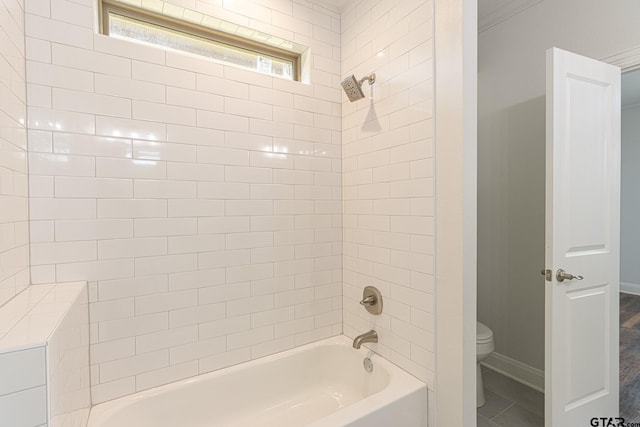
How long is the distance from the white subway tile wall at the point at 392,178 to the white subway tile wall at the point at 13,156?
1.59m

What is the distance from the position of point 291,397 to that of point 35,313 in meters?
1.43

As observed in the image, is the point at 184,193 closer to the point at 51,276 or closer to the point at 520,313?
the point at 51,276

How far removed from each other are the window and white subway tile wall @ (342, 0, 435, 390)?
45 centimetres

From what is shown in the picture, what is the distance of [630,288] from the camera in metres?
4.57

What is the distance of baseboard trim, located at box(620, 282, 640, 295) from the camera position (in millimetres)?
4500

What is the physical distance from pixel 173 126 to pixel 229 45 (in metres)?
0.65

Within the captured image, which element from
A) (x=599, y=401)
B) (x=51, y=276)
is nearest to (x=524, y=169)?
(x=599, y=401)

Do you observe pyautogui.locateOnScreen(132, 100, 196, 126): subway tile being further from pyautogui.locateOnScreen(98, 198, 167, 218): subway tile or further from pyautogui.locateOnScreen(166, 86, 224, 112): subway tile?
pyautogui.locateOnScreen(98, 198, 167, 218): subway tile

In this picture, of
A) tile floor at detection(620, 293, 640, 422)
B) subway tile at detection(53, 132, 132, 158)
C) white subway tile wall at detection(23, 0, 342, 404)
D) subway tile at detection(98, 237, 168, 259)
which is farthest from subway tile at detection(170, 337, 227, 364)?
tile floor at detection(620, 293, 640, 422)

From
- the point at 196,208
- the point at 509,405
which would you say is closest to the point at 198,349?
the point at 196,208

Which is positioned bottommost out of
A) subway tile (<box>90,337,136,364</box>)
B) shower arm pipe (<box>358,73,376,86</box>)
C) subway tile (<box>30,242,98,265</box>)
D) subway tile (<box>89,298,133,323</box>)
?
subway tile (<box>90,337,136,364</box>)

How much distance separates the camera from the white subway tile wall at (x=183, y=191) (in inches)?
51.1

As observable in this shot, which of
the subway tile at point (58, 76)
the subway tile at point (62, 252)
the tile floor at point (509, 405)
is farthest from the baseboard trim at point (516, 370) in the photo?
the subway tile at point (58, 76)

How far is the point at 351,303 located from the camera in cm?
199
